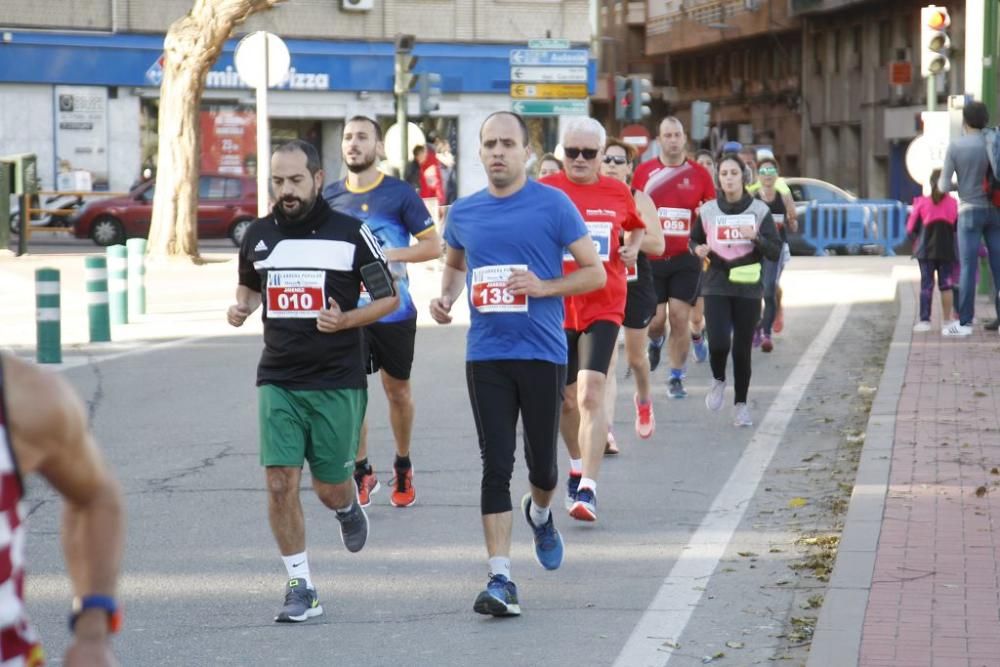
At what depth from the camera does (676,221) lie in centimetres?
1321

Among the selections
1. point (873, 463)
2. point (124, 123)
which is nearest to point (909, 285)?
point (873, 463)

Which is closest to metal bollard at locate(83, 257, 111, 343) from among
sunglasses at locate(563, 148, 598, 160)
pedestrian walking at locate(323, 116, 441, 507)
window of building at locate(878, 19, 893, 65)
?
pedestrian walking at locate(323, 116, 441, 507)

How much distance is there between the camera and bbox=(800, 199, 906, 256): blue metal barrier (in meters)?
36.4

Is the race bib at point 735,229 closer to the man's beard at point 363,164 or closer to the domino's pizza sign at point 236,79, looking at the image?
the man's beard at point 363,164

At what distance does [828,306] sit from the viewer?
75.0 ft

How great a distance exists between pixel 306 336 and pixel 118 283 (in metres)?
13.0

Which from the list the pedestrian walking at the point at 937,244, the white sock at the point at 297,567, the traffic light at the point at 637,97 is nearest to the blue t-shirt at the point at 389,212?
the white sock at the point at 297,567

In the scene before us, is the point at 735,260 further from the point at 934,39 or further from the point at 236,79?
the point at 236,79

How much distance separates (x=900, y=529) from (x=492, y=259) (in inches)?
81.8

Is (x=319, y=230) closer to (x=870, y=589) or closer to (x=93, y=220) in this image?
(x=870, y=589)

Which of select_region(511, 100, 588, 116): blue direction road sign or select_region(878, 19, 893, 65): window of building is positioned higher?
select_region(878, 19, 893, 65): window of building

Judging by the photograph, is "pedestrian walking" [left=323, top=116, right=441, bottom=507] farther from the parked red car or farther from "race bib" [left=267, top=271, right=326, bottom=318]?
the parked red car

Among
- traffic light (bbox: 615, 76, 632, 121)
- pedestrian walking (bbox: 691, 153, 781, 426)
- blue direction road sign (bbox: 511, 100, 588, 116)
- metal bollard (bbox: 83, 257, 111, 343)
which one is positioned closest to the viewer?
pedestrian walking (bbox: 691, 153, 781, 426)

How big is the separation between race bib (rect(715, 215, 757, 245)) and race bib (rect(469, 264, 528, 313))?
16.5 feet
